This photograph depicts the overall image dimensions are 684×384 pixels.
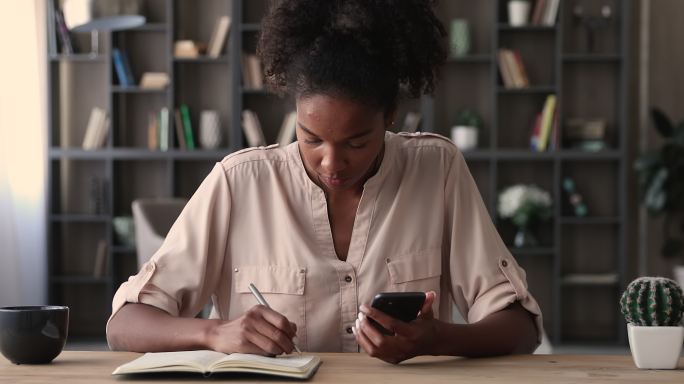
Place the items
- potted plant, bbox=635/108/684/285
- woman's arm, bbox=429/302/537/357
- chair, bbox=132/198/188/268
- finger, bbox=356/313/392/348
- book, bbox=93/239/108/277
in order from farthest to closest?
book, bbox=93/239/108/277 < potted plant, bbox=635/108/684/285 < chair, bbox=132/198/188/268 < woman's arm, bbox=429/302/537/357 < finger, bbox=356/313/392/348

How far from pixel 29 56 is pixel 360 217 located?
4.57 metres

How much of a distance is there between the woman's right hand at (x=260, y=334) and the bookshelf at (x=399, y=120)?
4.48 m

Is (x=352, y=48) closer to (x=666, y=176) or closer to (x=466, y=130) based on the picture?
(x=466, y=130)

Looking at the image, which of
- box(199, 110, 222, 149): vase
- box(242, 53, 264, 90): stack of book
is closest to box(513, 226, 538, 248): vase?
box(242, 53, 264, 90): stack of book

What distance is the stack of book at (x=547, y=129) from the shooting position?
19.4 feet

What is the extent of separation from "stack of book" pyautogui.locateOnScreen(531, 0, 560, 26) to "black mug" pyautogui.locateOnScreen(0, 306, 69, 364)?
4.82 m

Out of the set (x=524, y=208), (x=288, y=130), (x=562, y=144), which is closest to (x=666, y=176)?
(x=562, y=144)

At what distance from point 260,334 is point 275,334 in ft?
0.09

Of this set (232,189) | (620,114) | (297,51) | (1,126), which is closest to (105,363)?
(232,189)

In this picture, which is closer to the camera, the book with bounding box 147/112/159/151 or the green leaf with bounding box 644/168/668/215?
the green leaf with bounding box 644/168/668/215

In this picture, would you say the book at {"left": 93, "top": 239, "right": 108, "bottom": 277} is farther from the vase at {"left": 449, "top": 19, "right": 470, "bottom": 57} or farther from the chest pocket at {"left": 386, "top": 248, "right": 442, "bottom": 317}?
the chest pocket at {"left": 386, "top": 248, "right": 442, "bottom": 317}

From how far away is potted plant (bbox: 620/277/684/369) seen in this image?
1473 mm

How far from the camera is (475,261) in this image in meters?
1.89

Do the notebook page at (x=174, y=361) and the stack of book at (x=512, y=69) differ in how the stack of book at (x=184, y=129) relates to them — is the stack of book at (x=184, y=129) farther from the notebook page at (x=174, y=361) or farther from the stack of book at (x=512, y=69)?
the notebook page at (x=174, y=361)
